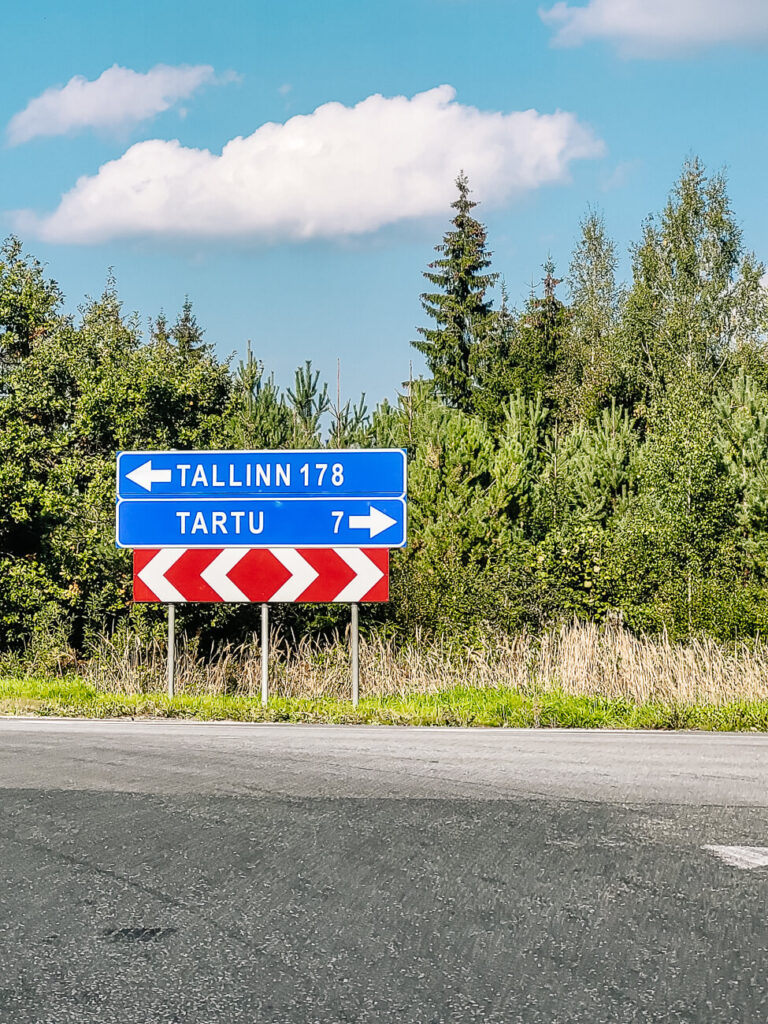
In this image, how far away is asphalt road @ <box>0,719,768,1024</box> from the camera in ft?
12.8

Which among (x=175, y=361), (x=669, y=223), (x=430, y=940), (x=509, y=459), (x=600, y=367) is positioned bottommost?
(x=430, y=940)

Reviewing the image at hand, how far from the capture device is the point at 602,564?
22.1 metres

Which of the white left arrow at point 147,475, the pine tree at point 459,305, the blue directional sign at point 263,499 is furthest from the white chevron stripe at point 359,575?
the pine tree at point 459,305

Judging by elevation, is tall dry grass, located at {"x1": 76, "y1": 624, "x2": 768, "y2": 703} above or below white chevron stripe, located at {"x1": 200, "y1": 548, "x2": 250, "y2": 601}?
below

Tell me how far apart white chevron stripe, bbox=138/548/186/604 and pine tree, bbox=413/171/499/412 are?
42054mm

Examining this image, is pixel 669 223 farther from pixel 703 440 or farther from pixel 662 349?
pixel 703 440

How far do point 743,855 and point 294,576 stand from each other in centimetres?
855

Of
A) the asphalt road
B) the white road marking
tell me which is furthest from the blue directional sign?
the white road marking

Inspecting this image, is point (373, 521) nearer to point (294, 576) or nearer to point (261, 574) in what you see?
point (294, 576)

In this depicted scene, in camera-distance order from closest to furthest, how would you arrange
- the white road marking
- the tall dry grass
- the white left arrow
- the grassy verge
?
the white road marking < the grassy verge < the tall dry grass < the white left arrow

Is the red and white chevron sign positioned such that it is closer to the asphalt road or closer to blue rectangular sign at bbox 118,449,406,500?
blue rectangular sign at bbox 118,449,406,500

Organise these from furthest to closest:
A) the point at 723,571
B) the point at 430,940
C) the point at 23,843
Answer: the point at 723,571 → the point at 23,843 → the point at 430,940

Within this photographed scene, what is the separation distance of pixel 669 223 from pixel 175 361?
3249cm

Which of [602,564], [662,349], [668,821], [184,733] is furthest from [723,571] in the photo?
[662,349]
